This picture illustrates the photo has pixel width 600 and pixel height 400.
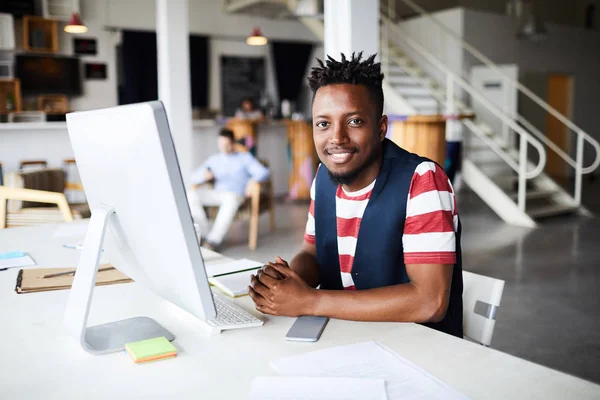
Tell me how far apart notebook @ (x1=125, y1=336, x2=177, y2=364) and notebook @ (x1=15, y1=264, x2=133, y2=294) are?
0.56m

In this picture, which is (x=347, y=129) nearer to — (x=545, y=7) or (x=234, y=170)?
(x=234, y=170)

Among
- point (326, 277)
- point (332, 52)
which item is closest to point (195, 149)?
point (332, 52)

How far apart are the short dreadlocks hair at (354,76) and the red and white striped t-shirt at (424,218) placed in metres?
0.22

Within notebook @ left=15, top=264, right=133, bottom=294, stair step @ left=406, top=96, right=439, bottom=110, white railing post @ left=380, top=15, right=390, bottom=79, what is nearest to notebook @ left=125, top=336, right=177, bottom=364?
notebook @ left=15, top=264, right=133, bottom=294

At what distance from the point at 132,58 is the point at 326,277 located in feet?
24.9

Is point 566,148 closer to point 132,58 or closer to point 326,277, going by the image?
point 132,58

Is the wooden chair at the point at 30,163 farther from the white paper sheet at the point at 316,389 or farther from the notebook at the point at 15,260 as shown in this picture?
the white paper sheet at the point at 316,389

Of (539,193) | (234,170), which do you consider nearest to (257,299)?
(234,170)

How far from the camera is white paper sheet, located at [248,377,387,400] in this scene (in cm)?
91

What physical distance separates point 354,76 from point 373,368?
75 centimetres

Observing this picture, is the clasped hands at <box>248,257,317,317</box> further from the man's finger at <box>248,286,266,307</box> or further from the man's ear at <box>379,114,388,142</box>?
the man's ear at <box>379,114,388,142</box>

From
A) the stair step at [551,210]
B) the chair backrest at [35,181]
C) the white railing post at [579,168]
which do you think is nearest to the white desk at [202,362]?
the chair backrest at [35,181]

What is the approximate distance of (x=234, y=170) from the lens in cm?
556

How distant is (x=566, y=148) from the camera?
39.5ft
